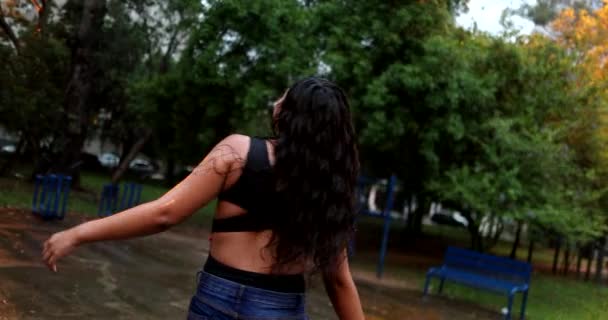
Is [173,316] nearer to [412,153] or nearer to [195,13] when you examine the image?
[412,153]

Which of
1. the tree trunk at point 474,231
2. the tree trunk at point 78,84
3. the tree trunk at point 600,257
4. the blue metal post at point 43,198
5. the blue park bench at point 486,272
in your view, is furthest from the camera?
the tree trunk at point 78,84

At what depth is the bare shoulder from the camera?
2.09 m

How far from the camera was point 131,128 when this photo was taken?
41.7m

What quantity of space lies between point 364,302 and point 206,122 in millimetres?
8826

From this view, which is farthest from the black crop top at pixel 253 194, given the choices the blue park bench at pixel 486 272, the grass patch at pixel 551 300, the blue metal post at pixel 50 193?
the blue metal post at pixel 50 193

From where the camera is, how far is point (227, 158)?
2100 mm

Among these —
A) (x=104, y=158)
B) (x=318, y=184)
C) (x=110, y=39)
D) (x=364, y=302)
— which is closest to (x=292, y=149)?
(x=318, y=184)

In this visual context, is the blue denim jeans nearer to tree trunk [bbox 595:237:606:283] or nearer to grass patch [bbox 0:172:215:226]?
grass patch [bbox 0:172:215:226]

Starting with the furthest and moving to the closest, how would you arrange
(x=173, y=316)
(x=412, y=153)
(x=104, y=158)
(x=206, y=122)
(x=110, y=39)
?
(x=104, y=158) → (x=110, y=39) → (x=206, y=122) → (x=412, y=153) → (x=173, y=316)

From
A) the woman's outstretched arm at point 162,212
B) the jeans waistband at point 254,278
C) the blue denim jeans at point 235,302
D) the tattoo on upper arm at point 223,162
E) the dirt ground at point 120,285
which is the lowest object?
the dirt ground at point 120,285

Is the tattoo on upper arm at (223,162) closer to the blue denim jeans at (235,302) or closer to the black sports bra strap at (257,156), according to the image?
the black sports bra strap at (257,156)

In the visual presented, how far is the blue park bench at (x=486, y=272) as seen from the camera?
11117 millimetres

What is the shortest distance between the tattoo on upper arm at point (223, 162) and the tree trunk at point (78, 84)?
1952cm

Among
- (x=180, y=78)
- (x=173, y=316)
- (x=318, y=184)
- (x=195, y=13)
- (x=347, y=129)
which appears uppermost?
(x=195, y=13)
